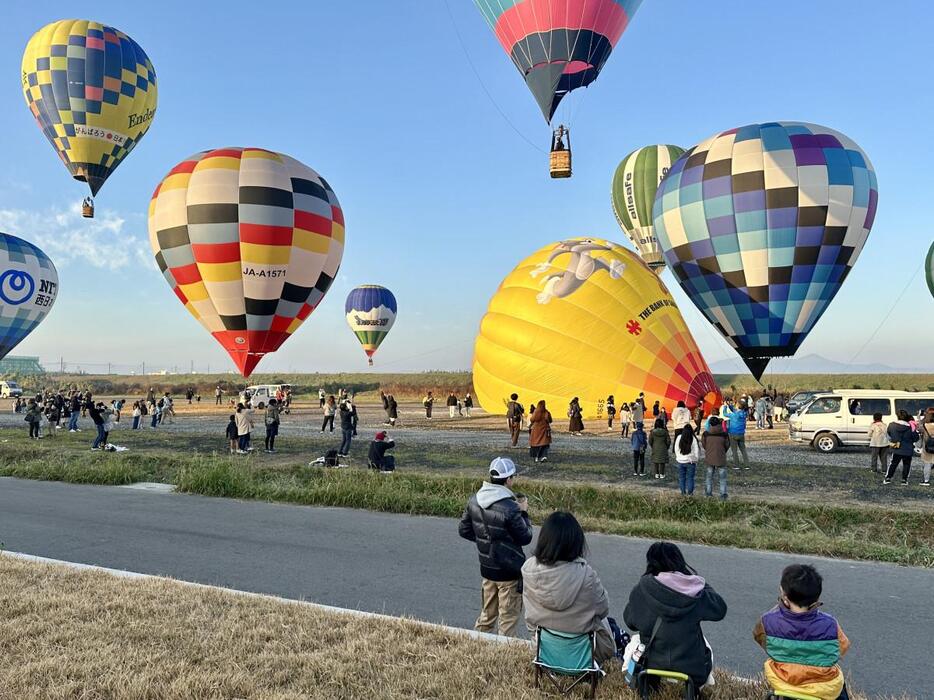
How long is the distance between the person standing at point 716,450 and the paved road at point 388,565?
11.2 ft

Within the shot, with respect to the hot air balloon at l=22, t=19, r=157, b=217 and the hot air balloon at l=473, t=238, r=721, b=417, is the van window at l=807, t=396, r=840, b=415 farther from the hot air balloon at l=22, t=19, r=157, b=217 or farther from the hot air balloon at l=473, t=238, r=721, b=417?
the hot air balloon at l=22, t=19, r=157, b=217

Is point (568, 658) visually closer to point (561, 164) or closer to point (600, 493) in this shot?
point (600, 493)

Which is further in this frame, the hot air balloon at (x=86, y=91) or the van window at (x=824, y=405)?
the hot air balloon at (x=86, y=91)

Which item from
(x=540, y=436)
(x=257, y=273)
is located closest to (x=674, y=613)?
(x=540, y=436)

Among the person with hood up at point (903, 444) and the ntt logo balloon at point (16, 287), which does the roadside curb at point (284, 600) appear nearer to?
the person with hood up at point (903, 444)

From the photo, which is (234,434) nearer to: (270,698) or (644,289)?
(270,698)

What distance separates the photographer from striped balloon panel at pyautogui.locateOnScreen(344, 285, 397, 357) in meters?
56.0

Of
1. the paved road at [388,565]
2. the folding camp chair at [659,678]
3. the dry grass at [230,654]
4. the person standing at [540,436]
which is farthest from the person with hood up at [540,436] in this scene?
the folding camp chair at [659,678]

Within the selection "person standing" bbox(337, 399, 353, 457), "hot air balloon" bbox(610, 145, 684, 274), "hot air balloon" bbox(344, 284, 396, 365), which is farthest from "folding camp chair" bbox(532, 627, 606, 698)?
"hot air balloon" bbox(344, 284, 396, 365)

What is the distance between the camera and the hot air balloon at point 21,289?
114 feet

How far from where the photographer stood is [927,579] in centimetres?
771

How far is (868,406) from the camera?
66.8ft

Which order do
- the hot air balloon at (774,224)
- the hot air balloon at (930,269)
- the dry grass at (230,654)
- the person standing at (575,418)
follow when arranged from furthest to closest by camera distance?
the hot air balloon at (930,269) < the person standing at (575,418) < the hot air balloon at (774,224) < the dry grass at (230,654)

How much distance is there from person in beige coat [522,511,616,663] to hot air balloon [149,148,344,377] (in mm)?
16822
